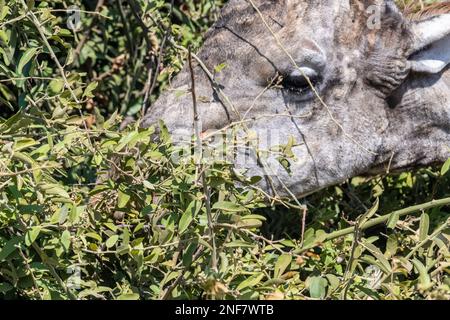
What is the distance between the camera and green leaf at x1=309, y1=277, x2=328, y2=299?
3449mm

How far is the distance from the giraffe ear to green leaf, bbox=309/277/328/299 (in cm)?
173

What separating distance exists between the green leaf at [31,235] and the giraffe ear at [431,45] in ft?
7.33

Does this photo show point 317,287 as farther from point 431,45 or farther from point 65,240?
point 431,45

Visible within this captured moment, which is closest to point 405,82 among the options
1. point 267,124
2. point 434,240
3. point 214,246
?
point 267,124

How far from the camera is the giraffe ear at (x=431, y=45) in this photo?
4949 millimetres

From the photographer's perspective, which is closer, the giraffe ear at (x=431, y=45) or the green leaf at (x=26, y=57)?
the green leaf at (x=26, y=57)

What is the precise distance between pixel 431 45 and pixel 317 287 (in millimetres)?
1909

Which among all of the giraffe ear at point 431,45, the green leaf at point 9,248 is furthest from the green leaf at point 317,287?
the giraffe ear at point 431,45

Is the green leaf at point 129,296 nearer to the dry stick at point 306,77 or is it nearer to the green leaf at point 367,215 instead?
the green leaf at point 367,215

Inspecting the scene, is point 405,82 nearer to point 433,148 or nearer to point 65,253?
point 433,148

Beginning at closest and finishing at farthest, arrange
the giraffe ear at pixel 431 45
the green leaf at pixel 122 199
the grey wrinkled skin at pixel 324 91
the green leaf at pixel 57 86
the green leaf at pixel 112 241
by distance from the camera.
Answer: the green leaf at pixel 112 241, the green leaf at pixel 122 199, the green leaf at pixel 57 86, the grey wrinkled skin at pixel 324 91, the giraffe ear at pixel 431 45

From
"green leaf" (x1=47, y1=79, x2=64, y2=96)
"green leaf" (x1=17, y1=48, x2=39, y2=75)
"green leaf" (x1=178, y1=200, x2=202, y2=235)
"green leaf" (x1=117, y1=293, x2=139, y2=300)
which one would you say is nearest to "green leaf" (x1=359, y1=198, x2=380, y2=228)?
"green leaf" (x1=178, y1=200, x2=202, y2=235)

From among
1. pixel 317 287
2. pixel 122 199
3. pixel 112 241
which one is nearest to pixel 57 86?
pixel 122 199

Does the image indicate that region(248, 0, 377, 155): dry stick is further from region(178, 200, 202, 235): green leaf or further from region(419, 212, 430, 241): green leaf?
region(178, 200, 202, 235): green leaf
